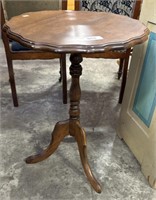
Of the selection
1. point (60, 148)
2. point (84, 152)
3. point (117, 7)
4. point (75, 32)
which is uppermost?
point (75, 32)

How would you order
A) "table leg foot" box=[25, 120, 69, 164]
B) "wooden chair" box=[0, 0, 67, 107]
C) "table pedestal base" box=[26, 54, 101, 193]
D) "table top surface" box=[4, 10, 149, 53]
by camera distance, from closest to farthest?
1. "table top surface" box=[4, 10, 149, 53]
2. "table pedestal base" box=[26, 54, 101, 193]
3. "table leg foot" box=[25, 120, 69, 164]
4. "wooden chair" box=[0, 0, 67, 107]

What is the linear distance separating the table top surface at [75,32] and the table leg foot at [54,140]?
51 cm

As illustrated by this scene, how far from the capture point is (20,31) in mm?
984

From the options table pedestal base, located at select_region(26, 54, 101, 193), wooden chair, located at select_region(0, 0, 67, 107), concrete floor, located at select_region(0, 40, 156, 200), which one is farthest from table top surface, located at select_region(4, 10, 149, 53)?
concrete floor, located at select_region(0, 40, 156, 200)

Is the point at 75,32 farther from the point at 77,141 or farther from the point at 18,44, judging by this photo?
the point at 18,44

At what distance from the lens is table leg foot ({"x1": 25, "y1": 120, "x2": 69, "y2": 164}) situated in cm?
129

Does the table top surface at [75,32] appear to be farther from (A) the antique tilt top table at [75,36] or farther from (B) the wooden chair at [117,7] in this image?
(B) the wooden chair at [117,7]

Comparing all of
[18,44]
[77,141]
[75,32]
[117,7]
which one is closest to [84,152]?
[77,141]

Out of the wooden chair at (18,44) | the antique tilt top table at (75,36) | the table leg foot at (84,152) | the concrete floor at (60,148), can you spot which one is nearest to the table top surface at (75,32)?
the antique tilt top table at (75,36)

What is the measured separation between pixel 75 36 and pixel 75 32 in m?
0.07

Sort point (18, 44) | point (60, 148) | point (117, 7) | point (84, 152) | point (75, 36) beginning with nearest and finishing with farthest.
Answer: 1. point (75, 36)
2. point (84, 152)
3. point (60, 148)
4. point (18, 44)
5. point (117, 7)

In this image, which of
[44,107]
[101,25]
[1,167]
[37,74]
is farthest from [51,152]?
[37,74]

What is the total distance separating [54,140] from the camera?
1.32 meters

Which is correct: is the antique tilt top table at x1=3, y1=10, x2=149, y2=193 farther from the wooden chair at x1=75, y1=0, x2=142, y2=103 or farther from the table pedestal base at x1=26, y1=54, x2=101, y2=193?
the wooden chair at x1=75, y1=0, x2=142, y2=103
